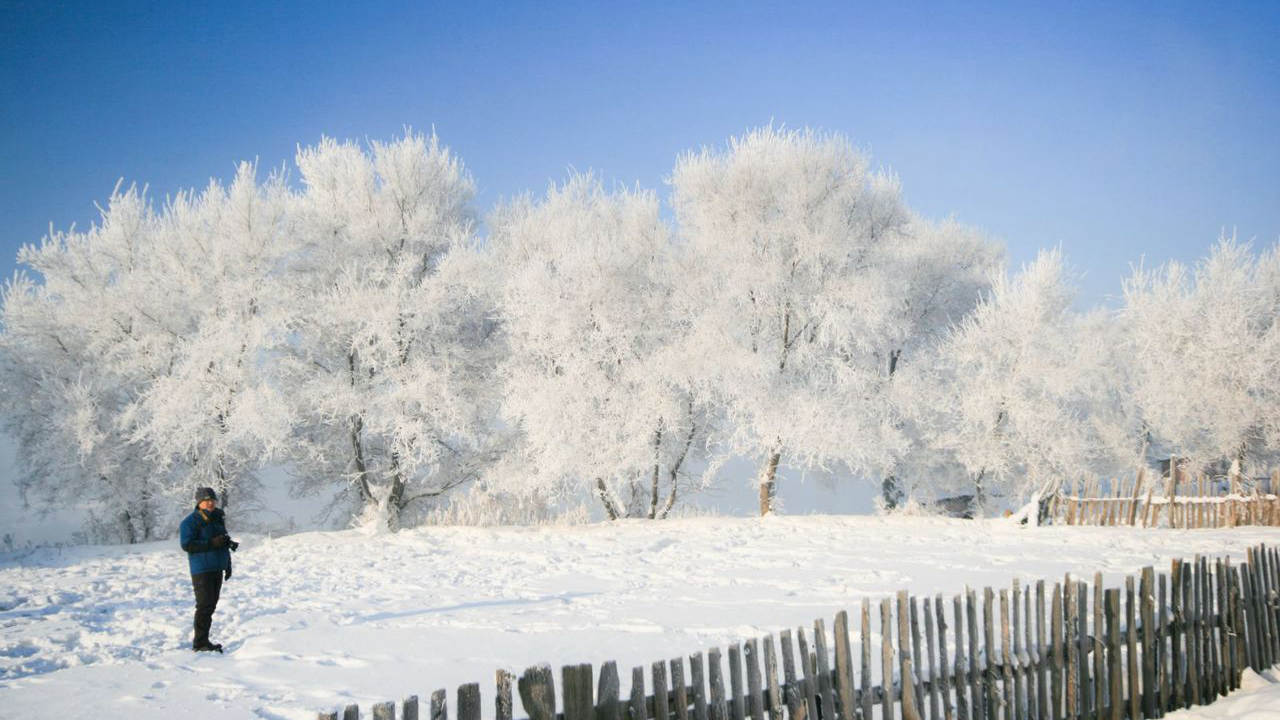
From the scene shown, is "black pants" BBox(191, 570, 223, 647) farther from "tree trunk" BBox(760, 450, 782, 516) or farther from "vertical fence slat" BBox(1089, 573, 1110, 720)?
"tree trunk" BBox(760, 450, 782, 516)

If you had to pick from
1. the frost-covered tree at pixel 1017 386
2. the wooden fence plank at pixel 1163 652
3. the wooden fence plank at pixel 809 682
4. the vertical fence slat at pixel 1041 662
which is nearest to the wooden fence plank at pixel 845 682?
the wooden fence plank at pixel 809 682

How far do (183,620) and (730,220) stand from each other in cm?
1414

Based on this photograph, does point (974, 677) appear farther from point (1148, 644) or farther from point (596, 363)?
point (596, 363)

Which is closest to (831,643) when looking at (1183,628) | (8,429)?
(1183,628)

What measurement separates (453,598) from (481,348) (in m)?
10.7

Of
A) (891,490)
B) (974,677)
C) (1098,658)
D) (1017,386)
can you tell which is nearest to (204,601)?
(974,677)

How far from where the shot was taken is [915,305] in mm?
24844

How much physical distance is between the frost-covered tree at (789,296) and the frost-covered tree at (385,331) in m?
6.08

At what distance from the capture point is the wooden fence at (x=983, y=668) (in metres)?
3.86

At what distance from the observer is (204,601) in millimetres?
7484

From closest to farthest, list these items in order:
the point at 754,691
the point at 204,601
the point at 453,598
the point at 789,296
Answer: the point at 754,691, the point at 204,601, the point at 453,598, the point at 789,296

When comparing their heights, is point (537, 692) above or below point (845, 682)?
above

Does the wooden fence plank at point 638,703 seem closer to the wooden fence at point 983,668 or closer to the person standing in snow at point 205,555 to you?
the wooden fence at point 983,668

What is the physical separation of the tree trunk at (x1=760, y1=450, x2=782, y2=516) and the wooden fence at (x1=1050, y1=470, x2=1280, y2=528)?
6702 mm
